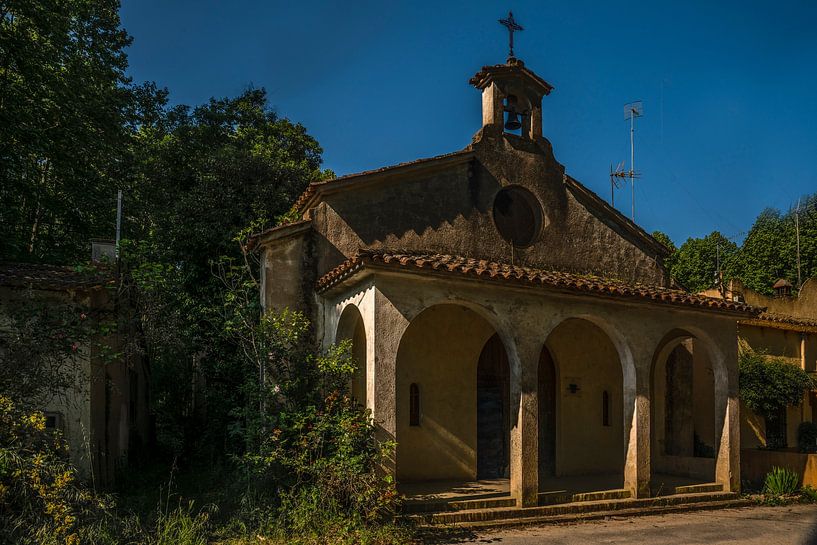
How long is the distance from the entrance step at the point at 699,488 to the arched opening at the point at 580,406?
1360mm

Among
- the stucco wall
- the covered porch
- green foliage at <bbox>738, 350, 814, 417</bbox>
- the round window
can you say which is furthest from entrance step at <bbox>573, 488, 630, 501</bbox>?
green foliage at <bbox>738, 350, 814, 417</bbox>

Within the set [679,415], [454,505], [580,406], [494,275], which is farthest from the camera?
[679,415]

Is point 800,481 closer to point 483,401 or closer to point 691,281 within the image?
point 483,401

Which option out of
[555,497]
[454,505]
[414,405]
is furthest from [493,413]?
[454,505]

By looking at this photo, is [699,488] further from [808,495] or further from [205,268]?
[205,268]

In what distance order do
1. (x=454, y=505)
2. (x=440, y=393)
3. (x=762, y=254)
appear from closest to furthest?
(x=454, y=505) → (x=440, y=393) → (x=762, y=254)

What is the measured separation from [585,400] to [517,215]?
14.5 feet

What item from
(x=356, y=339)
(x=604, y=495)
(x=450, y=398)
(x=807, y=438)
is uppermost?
(x=356, y=339)

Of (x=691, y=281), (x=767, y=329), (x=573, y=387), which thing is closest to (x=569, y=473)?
(x=573, y=387)

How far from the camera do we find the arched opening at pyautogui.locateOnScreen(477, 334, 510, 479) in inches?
476

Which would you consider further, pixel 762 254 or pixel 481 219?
pixel 762 254

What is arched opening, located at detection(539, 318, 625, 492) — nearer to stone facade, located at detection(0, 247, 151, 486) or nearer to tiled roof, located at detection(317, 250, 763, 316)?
tiled roof, located at detection(317, 250, 763, 316)

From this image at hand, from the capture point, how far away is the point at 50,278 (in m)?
9.52

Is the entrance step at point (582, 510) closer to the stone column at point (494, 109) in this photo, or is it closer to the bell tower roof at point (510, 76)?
the stone column at point (494, 109)
